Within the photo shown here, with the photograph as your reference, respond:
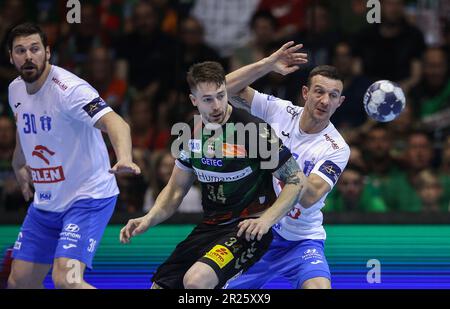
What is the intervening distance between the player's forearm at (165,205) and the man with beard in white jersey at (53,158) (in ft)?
1.53

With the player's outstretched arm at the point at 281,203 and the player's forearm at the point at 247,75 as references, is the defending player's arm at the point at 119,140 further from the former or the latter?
the player's forearm at the point at 247,75

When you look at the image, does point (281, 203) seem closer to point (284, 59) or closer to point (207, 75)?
point (207, 75)

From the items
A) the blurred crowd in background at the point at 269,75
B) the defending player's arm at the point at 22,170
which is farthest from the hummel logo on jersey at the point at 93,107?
the blurred crowd in background at the point at 269,75

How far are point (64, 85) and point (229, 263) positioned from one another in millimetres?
1646

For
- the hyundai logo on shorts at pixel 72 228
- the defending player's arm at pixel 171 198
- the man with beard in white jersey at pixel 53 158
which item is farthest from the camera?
the man with beard in white jersey at pixel 53 158

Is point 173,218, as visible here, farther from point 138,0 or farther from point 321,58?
point 138,0

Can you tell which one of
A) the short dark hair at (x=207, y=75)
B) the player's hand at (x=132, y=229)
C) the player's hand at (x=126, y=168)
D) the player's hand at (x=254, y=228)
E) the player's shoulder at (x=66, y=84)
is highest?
the short dark hair at (x=207, y=75)

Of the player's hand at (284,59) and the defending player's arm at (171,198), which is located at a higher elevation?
the player's hand at (284,59)

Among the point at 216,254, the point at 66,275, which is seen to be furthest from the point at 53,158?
the point at 216,254

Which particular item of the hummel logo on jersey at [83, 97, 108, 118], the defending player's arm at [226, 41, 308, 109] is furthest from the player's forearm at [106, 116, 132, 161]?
the defending player's arm at [226, 41, 308, 109]

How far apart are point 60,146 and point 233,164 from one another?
1.21m

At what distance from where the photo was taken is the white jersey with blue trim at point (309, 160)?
21.0ft
